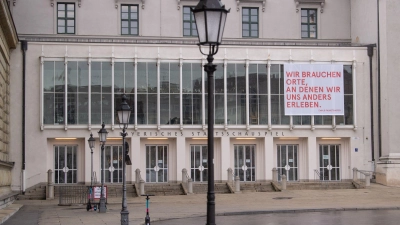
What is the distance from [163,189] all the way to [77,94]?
9.16 metres

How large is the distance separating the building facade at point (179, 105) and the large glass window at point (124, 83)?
70mm

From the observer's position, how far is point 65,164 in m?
48.8

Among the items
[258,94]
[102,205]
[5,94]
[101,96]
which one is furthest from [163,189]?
[102,205]

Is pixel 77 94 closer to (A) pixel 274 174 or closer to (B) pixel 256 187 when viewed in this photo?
(B) pixel 256 187

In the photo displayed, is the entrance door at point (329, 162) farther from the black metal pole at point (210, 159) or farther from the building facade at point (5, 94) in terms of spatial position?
the black metal pole at point (210, 159)

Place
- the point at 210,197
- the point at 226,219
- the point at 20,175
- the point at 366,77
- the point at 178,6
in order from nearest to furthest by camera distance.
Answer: the point at 210,197, the point at 226,219, the point at 20,175, the point at 366,77, the point at 178,6

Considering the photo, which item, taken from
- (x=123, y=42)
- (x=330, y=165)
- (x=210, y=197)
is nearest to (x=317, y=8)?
(x=330, y=165)

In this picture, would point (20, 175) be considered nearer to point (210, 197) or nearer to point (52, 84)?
point (52, 84)

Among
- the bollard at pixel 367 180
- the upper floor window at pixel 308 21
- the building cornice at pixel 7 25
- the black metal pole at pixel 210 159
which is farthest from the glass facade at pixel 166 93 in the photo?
the black metal pole at pixel 210 159

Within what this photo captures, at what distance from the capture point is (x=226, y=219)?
90.7 ft

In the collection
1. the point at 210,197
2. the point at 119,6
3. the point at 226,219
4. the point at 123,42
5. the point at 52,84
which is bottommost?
the point at 226,219

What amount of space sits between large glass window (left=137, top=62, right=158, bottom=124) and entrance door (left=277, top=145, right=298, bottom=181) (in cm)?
959

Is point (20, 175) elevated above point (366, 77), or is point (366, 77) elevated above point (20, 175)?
point (366, 77)

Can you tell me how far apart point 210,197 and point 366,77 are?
1593 inches
